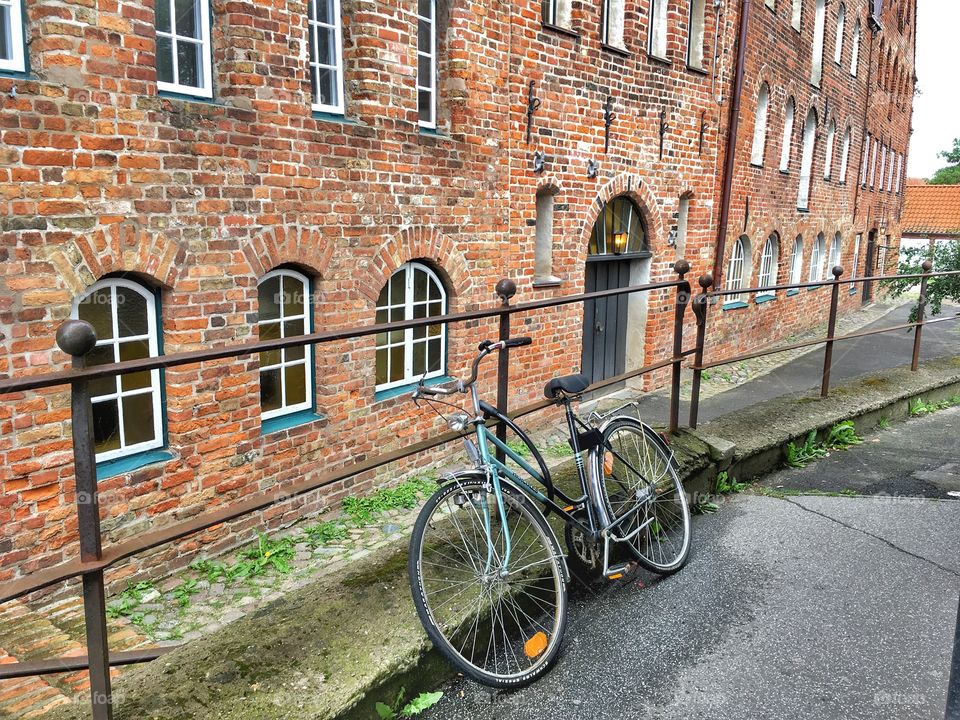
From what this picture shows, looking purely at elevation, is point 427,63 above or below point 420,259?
above

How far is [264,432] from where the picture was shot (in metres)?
6.43

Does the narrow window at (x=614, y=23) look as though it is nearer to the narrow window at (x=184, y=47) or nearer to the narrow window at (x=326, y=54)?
the narrow window at (x=326, y=54)

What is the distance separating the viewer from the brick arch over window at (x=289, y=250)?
6.09 m

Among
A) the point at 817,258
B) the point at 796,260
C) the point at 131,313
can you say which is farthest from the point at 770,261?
the point at 131,313

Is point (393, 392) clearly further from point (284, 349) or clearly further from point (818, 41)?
point (818, 41)

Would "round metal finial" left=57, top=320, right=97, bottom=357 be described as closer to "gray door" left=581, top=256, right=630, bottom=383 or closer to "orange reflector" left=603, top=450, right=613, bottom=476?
"orange reflector" left=603, top=450, right=613, bottom=476

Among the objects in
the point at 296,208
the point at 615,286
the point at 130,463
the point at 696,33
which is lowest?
the point at 130,463

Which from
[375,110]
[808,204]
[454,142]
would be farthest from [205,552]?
[808,204]

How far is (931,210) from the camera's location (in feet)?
119

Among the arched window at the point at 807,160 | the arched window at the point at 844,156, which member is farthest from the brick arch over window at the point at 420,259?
the arched window at the point at 844,156

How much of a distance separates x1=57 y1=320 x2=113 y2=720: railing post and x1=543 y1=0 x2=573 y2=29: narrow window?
328 inches

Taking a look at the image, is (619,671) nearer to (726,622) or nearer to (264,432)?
(726,622)

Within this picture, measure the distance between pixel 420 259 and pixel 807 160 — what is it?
43.3ft

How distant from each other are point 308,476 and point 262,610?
161 inches
